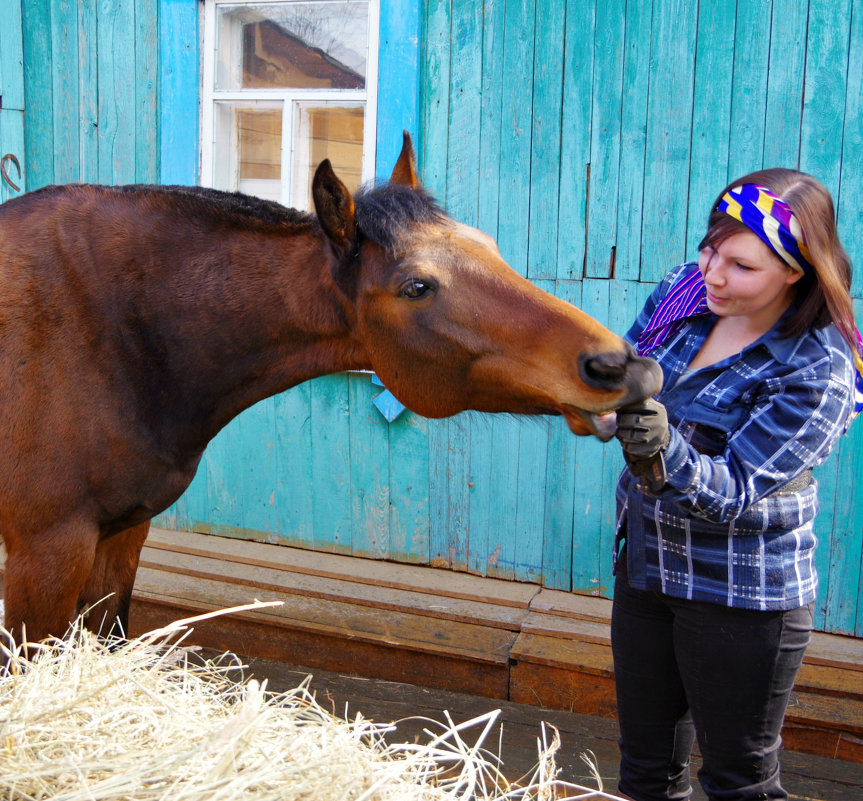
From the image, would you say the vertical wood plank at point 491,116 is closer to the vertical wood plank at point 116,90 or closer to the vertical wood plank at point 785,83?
the vertical wood plank at point 785,83

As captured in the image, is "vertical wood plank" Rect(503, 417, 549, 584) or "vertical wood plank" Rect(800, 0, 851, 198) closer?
"vertical wood plank" Rect(800, 0, 851, 198)

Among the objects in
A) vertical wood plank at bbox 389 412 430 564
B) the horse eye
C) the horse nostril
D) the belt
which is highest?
the horse eye

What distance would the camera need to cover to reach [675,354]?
1.94 metres

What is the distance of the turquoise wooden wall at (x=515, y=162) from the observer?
324cm

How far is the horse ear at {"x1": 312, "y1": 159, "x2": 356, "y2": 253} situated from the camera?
186 centimetres

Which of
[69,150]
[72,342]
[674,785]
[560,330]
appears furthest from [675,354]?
[69,150]

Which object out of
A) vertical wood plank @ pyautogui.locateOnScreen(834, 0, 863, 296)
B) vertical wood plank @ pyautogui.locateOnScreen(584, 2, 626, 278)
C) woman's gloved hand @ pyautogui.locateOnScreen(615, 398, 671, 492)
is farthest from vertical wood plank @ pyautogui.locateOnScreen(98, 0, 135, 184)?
woman's gloved hand @ pyautogui.locateOnScreen(615, 398, 671, 492)

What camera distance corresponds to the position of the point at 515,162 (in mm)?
3613

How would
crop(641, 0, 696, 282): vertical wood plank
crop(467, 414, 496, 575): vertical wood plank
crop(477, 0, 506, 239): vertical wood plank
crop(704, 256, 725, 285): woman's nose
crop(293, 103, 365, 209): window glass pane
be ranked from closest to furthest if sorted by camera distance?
crop(704, 256, 725, 285): woman's nose
crop(641, 0, 696, 282): vertical wood plank
crop(477, 0, 506, 239): vertical wood plank
crop(467, 414, 496, 575): vertical wood plank
crop(293, 103, 365, 209): window glass pane

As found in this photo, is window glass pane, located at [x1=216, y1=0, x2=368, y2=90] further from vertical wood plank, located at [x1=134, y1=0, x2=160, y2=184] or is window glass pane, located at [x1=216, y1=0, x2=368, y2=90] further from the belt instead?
the belt

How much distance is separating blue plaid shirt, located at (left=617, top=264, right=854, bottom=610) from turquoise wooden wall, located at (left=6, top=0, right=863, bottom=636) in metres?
0.99

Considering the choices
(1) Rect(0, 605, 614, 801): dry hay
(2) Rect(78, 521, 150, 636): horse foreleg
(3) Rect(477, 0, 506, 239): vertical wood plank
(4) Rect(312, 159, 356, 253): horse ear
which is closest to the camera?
(1) Rect(0, 605, 614, 801): dry hay

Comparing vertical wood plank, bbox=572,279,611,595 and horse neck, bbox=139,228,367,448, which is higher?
horse neck, bbox=139,228,367,448

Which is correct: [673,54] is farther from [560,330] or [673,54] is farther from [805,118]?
[560,330]
